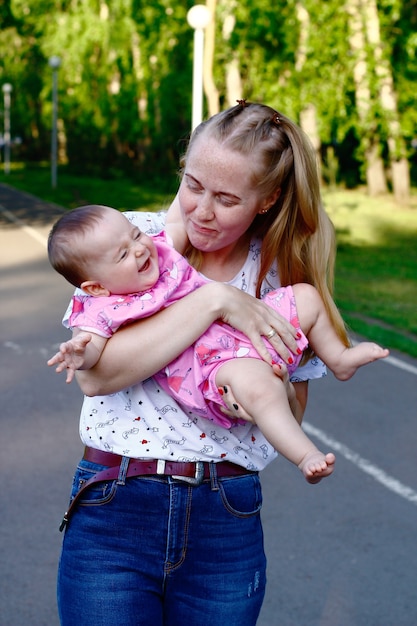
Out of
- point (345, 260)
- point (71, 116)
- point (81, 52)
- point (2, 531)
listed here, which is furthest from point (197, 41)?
point (71, 116)

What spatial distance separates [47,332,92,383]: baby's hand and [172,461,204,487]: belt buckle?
1.21 ft

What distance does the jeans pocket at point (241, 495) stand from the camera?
2.25 meters

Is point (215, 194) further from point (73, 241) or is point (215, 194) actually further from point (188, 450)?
point (188, 450)

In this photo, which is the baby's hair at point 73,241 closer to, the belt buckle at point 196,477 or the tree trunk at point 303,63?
the belt buckle at point 196,477

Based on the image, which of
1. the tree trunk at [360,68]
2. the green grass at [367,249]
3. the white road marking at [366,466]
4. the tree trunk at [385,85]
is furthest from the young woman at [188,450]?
the tree trunk at [385,85]

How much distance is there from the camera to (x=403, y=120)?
23.6 m

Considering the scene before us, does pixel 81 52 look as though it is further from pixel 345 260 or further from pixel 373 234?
pixel 345 260

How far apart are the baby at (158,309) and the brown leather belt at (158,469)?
114 mm

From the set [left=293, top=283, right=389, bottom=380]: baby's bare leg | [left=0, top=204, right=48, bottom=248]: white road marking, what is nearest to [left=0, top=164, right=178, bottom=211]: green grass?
[left=0, top=204, right=48, bottom=248]: white road marking

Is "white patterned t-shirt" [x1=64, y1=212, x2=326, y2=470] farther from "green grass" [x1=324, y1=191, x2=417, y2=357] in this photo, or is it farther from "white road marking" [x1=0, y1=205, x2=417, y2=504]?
"green grass" [x1=324, y1=191, x2=417, y2=357]

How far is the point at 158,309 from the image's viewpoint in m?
2.22

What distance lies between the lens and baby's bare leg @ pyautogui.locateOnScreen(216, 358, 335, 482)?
1.99 meters

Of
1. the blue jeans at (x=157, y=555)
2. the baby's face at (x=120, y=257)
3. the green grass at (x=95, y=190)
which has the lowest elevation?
the green grass at (x=95, y=190)

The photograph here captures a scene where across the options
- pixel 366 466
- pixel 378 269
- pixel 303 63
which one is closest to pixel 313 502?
pixel 366 466
